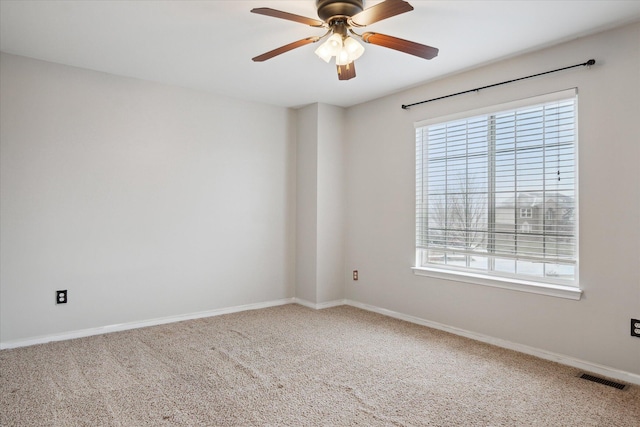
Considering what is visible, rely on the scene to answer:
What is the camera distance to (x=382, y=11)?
2.12 metres

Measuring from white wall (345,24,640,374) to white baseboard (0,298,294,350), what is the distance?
1.51 meters

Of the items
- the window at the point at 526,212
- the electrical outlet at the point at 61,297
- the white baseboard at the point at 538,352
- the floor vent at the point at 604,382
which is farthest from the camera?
the electrical outlet at the point at 61,297

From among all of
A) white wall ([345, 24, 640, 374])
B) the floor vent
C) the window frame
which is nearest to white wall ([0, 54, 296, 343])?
white wall ([345, 24, 640, 374])

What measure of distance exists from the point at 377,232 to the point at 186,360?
2.38 meters

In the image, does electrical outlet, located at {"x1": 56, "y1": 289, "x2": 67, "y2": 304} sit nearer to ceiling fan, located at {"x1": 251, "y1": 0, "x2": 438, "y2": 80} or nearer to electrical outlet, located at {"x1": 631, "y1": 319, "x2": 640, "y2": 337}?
ceiling fan, located at {"x1": 251, "y1": 0, "x2": 438, "y2": 80}

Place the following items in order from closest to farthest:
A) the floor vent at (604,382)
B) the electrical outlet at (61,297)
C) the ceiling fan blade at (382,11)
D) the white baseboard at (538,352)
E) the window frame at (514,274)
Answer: the ceiling fan blade at (382,11), the floor vent at (604,382), the white baseboard at (538,352), the window frame at (514,274), the electrical outlet at (61,297)

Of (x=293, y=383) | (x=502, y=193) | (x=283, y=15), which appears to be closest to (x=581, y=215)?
(x=502, y=193)

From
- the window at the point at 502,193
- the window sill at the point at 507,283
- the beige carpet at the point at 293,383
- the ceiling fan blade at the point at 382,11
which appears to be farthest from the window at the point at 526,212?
the ceiling fan blade at the point at 382,11

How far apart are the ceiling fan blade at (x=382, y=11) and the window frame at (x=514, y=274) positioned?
65.4 inches

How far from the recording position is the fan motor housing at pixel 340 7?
2303mm

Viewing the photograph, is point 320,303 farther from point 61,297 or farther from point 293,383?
point 61,297

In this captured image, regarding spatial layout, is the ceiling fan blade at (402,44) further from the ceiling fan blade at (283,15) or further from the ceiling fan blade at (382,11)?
the ceiling fan blade at (283,15)

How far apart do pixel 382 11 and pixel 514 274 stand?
2.36 meters

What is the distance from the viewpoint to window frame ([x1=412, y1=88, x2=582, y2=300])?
294cm
